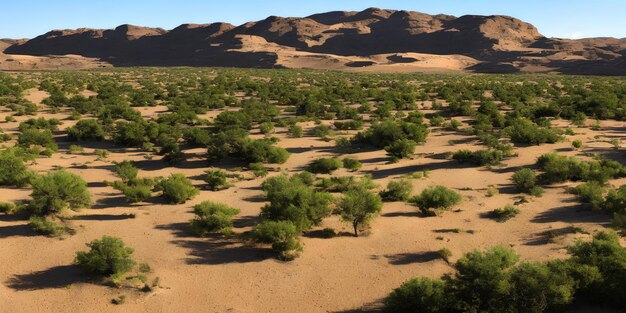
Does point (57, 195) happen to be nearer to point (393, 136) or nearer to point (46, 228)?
point (46, 228)

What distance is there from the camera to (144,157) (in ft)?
86.3

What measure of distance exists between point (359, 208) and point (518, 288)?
244 inches

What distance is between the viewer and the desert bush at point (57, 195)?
1616 cm

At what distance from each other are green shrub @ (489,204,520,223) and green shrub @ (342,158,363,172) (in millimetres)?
A: 7985

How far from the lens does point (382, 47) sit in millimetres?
170375

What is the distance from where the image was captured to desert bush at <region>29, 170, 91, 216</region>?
53.0 feet

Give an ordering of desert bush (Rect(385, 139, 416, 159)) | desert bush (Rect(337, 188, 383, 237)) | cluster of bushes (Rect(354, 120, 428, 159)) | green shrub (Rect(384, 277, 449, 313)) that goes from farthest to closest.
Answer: cluster of bushes (Rect(354, 120, 428, 159)) < desert bush (Rect(385, 139, 416, 159)) < desert bush (Rect(337, 188, 383, 237)) < green shrub (Rect(384, 277, 449, 313))

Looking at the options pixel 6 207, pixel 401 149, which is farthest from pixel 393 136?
pixel 6 207

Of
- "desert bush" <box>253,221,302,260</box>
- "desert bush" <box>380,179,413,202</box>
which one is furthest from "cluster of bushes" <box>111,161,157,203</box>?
"desert bush" <box>380,179,413,202</box>

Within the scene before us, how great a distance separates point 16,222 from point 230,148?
462 inches

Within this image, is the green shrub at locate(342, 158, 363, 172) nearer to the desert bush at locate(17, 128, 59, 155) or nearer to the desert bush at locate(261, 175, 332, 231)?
the desert bush at locate(261, 175, 332, 231)

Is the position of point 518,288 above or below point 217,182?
below

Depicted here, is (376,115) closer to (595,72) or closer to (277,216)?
(277,216)

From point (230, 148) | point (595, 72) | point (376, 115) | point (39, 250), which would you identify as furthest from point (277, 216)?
point (595, 72)
